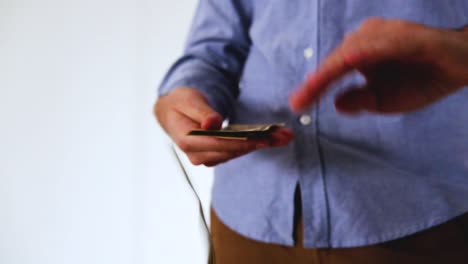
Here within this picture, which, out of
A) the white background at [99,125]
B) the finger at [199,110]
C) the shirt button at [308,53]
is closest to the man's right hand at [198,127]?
the finger at [199,110]

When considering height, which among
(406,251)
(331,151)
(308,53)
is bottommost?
(406,251)

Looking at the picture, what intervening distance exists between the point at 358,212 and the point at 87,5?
33.9 inches

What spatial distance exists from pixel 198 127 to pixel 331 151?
0.16 m

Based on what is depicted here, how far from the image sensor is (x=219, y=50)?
56 centimetres

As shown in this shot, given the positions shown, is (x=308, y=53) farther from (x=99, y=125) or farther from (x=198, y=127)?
(x=99, y=125)

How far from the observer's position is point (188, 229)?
0.92 m

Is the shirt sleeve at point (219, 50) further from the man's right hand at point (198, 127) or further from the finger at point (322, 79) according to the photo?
the finger at point (322, 79)

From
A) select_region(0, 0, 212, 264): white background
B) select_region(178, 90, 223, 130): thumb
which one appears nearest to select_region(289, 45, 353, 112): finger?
select_region(178, 90, 223, 130): thumb

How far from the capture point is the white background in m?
0.94

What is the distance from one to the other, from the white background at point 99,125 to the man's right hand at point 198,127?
1.51 ft

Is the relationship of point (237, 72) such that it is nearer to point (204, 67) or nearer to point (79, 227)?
point (204, 67)

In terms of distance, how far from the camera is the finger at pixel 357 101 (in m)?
0.32

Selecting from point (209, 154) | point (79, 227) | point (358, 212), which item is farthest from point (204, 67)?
point (79, 227)

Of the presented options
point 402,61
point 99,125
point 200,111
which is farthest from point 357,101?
point 99,125
